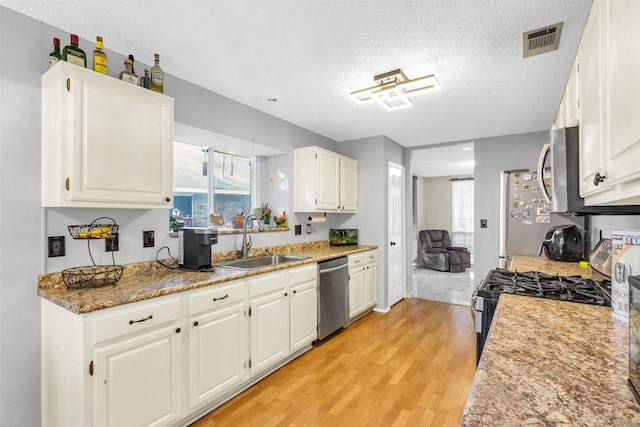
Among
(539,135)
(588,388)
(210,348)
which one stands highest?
(539,135)

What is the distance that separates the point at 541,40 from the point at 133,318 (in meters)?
2.82

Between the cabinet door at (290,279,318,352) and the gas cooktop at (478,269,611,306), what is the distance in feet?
5.07

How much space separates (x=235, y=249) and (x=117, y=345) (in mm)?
1430

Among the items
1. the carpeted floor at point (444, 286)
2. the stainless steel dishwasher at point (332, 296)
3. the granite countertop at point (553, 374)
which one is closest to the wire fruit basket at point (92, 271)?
the stainless steel dishwasher at point (332, 296)

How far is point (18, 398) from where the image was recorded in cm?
168

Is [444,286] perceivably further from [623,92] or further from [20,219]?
[20,219]

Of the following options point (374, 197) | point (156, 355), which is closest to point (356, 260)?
point (374, 197)

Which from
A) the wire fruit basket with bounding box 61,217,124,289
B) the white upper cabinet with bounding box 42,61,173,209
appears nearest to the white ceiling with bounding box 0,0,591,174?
the white upper cabinet with bounding box 42,61,173,209

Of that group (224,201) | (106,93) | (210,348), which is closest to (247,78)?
(106,93)

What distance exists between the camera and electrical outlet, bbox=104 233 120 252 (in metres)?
2.02

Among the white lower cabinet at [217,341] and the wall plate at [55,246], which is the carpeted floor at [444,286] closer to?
the white lower cabinet at [217,341]

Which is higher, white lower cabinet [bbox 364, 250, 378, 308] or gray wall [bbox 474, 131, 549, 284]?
gray wall [bbox 474, 131, 549, 284]

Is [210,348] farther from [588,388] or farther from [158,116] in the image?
[588,388]

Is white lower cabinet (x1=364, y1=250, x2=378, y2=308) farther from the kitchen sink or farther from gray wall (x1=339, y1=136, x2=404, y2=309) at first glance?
the kitchen sink
